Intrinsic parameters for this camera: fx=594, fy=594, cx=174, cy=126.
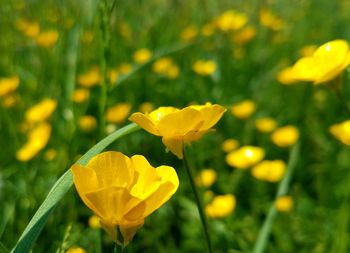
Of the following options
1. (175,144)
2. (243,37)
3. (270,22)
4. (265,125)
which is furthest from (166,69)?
(175,144)

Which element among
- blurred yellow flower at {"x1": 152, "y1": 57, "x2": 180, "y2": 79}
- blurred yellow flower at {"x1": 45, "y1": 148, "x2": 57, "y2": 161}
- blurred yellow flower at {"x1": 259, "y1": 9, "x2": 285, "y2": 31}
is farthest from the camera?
blurred yellow flower at {"x1": 259, "y1": 9, "x2": 285, "y2": 31}

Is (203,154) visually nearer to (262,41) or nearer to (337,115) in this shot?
(337,115)

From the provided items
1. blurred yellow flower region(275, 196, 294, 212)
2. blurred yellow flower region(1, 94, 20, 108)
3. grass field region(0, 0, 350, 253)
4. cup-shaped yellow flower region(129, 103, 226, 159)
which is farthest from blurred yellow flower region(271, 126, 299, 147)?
cup-shaped yellow flower region(129, 103, 226, 159)

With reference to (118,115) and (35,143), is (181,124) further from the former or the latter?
(118,115)

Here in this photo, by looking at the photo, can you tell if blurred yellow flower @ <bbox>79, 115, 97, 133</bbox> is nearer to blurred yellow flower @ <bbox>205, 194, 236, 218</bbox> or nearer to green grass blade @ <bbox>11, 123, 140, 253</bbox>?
blurred yellow flower @ <bbox>205, 194, 236, 218</bbox>

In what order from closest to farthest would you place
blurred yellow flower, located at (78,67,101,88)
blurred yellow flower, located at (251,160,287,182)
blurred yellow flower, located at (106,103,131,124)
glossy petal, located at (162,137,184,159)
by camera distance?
glossy petal, located at (162,137,184,159), blurred yellow flower, located at (251,160,287,182), blurred yellow flower, located at (106,103,131,124), blurred yellow flower, located at (78,67,101,88)

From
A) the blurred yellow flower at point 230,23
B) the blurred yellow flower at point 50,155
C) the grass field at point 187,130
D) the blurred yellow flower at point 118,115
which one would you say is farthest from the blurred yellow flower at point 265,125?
the blurred yellow flower at point 230,23

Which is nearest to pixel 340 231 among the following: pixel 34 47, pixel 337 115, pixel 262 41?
pixel 337 115
